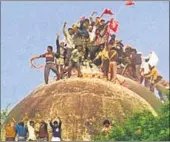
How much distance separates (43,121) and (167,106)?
320 centimetres

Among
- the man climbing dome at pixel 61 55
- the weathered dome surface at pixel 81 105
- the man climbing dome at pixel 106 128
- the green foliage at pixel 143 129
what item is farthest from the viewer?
the man climbing dome at pixel 61 55

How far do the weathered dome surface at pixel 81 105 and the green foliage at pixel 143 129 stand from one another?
0.52m

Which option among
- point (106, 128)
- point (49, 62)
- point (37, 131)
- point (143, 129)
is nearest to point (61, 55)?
point (49, 62)

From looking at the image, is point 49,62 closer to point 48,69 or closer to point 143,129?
point 48,69

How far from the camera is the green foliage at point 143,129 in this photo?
16.3m

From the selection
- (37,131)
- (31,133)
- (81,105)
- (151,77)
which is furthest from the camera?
(151,77)

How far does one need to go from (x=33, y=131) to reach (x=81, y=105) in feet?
7.43

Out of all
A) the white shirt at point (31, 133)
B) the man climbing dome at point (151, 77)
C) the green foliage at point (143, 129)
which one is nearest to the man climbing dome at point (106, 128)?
the green foliage at point (143, 129)

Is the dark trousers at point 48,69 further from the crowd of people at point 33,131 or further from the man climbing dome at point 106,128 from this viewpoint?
the man climbing dome at point 106,128

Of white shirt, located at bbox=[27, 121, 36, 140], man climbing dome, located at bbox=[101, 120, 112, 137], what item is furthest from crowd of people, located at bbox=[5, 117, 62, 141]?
man climbing dome, located at bbox=[101, 120, 112, 137]

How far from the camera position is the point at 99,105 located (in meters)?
17.5

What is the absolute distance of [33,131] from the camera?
613 inches

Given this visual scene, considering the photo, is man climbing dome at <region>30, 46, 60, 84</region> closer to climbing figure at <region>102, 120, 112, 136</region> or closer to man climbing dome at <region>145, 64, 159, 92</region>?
climbing figure at <region>102, 120, 112, 136</region>

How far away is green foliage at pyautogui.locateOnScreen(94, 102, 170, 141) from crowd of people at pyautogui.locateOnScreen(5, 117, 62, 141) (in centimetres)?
146
